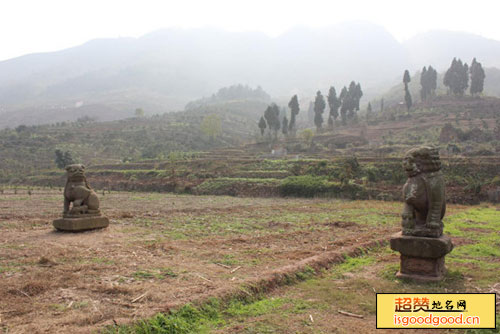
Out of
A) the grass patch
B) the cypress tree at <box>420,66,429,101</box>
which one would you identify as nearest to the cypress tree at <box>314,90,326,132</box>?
the cypress tree at <box>420,66,429,101</box>

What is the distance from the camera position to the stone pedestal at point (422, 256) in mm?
7164

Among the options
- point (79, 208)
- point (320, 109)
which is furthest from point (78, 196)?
point (320, 109)

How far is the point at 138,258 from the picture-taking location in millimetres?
9008

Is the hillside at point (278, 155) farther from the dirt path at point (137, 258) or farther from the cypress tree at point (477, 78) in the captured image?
the dirt path at point (137, 258)

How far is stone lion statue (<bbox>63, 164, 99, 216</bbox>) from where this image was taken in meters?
12.5

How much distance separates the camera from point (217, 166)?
4122 centimetres

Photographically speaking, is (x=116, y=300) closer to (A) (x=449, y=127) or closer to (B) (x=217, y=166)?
(B) (x=217, y=166)

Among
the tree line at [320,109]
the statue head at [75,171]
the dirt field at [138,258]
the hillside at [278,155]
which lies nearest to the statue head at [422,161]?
the dirt field at [138,258]

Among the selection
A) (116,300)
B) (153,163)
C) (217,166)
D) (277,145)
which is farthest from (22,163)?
(116,300)

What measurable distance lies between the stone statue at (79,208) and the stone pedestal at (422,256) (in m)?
9.29

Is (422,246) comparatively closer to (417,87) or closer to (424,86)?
(424,86)

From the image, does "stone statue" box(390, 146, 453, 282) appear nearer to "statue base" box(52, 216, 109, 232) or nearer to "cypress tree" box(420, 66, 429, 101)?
"statue base" box(52, 216, 109, 232)

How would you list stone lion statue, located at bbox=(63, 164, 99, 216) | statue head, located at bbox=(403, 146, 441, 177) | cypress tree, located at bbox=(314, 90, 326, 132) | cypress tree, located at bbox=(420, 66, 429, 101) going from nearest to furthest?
statue head, located at bbox=(403, 146, 441, 177) < stone lion statue, located at bbox=(63, 164, 99, 216) < cypress tree, located at bbox=(314, 90, 326, 132) < cypress tree, located at bbox=(420, 66, 429, 101)

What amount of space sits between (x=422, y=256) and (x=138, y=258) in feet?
19.7
